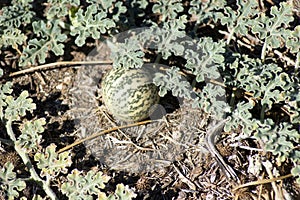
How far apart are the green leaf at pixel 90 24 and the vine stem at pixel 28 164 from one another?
39.9 inches

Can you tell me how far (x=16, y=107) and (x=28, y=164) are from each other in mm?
542

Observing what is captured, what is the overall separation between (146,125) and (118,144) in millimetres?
319

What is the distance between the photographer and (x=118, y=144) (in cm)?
534

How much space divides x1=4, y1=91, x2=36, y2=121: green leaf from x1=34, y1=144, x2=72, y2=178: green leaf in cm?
47

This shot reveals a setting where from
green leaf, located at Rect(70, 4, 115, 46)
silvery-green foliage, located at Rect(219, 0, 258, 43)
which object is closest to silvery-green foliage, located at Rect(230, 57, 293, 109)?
silvery-green foliage, located at Rect(219, 0, 258, 43)

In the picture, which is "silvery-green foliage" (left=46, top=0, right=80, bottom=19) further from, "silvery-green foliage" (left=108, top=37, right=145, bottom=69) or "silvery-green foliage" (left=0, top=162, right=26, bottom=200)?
"silvery-green foliage" (left=0, top=162, right=26, bottom=200)

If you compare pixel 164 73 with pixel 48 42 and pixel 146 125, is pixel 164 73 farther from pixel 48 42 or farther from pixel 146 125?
pixel 48 42

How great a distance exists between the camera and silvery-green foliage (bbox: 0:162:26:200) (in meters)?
4.78

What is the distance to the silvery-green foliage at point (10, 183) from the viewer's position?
15.7 ft

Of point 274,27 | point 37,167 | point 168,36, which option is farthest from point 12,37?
point 274,27

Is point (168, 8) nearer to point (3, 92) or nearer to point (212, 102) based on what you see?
point (212, 102)

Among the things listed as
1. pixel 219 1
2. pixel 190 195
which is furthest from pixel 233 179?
pixel 219 1

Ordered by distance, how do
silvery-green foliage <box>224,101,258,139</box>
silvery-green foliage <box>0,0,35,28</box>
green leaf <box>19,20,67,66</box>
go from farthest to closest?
silvery-green foliage <box>0,0,35,28</box>
green leaf <box>19,20,67,66</box>
silvery-green foliage <box>224,101,258,139</box>

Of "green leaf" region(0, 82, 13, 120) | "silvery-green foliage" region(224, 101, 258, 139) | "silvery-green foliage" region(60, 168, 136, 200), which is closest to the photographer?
"silvery-green foliage" region(60, 168, 136, 200)
